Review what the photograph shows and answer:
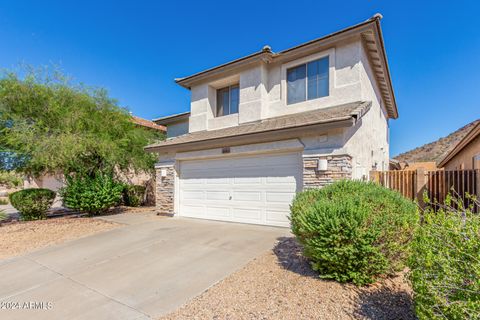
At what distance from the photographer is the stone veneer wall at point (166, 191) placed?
1016 cm

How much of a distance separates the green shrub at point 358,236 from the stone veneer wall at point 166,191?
7.26 meters

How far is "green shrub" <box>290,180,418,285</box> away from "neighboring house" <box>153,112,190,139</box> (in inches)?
445

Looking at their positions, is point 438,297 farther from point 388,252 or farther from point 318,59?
point 318,59

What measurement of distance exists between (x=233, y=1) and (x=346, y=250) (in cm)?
1130

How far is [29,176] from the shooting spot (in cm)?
1111

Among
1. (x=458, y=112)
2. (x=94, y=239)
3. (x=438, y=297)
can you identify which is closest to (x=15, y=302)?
(x=94, y=239)

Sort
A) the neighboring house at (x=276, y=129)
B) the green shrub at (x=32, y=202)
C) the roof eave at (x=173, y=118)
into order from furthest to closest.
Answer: the roof eave at (x=173, y=118)
the green shrub at (x=32, y=202)
the neighboring house at (x=276, y=129)

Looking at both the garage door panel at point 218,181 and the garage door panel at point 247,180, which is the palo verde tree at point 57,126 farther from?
the garage door panel at point 247,180

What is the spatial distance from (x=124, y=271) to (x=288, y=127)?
17.6 ft

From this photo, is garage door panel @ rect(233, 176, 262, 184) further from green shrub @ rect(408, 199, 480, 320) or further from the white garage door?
green shrub @ rect(408, 199, 480, 320)

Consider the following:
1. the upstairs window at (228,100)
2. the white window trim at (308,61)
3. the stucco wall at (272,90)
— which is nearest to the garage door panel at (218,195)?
the stucco wall at (272,90)

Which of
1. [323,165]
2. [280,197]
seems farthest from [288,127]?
[280,197]

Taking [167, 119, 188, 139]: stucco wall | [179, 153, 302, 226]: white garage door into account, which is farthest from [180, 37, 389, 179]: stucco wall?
[167, 119, 188, 139]: stucco wall

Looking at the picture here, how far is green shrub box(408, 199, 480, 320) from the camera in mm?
2049
